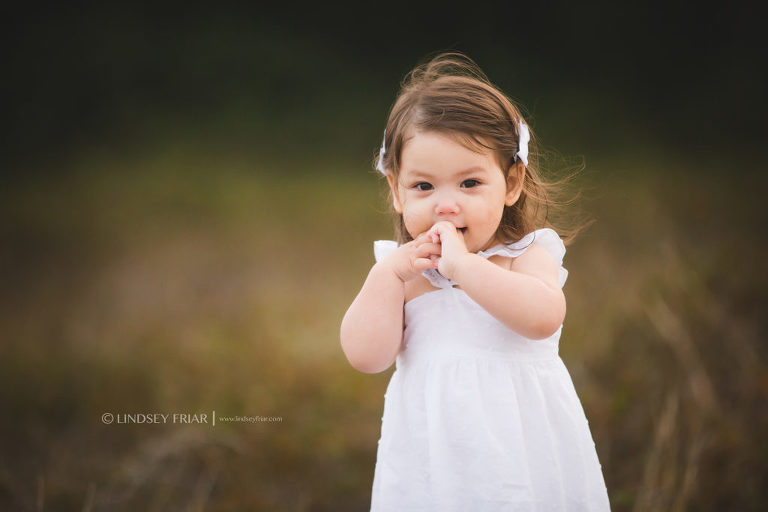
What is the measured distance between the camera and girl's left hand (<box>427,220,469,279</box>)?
1362 millimetres

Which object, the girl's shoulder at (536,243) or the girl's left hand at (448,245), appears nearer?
the girl's left hand at (448,245)

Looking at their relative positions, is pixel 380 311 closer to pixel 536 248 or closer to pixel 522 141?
pixel 536 248

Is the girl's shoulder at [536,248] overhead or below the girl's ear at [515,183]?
below

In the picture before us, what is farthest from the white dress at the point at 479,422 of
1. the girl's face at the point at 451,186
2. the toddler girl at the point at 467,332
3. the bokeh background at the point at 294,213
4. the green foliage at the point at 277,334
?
the bokeh background at the point at 294,213

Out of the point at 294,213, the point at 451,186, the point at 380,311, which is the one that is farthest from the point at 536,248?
the point at 294,213

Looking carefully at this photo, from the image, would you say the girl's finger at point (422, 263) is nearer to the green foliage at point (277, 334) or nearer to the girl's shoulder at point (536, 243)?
the girl's shoulder at point (536, 243)

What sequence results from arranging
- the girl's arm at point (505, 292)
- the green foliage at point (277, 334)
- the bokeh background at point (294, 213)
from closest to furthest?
the girl's arm at point (505, 292) → the green foliage at point (277, 334) → the bokeh background at point (294, 213)

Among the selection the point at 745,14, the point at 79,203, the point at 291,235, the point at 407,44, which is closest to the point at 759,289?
the point at 745,14

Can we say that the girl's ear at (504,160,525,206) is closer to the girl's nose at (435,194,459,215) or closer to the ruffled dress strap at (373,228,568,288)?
the ruffled dress strap at (373,228,568,288)

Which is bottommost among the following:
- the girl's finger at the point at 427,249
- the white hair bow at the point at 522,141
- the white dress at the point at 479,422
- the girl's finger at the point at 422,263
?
the white dress at the point at 479,422

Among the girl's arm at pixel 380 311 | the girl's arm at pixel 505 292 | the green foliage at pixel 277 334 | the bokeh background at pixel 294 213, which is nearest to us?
the girl's arm at pixel 505 292

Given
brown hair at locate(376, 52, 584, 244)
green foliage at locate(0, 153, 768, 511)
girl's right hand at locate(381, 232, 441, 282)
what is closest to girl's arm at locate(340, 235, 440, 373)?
girl's right hand at locate(381, 232, 441, 282)

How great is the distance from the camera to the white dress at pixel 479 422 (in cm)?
139

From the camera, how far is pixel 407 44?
159 inches
